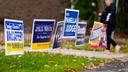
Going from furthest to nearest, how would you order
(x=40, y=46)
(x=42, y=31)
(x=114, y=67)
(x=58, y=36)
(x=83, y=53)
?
(x=83, y=53) < (x=58, y=36) < (x=40, y=46) < (x=42, y=31) < (x=114, y=67)

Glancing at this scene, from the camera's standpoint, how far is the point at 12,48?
12039mm

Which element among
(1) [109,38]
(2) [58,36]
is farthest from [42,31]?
(1) [109,38]

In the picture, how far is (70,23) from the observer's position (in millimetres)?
15773

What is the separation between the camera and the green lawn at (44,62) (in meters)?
11.1

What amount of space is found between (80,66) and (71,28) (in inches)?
153

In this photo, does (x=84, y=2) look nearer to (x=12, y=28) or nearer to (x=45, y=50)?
(x=45, y=50)

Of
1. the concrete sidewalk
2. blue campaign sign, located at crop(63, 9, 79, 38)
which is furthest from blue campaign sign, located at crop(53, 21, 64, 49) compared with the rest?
blue campaign sign, located at crop(63, 9, 79, 38)

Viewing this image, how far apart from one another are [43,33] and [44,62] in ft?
4.65

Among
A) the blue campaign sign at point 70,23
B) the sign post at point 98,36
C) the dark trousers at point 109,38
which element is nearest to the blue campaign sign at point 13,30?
the blue campaign sign at point 70,23

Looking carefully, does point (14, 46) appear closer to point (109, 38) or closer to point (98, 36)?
point (109, 38)

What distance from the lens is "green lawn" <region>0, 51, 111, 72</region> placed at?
36.5 feet

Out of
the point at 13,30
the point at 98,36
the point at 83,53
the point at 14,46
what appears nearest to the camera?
the point at 13,30

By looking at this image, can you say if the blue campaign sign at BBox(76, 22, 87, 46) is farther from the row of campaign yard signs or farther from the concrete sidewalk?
the concrete sidewalk

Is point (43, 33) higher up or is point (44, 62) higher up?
point (43, 33)
